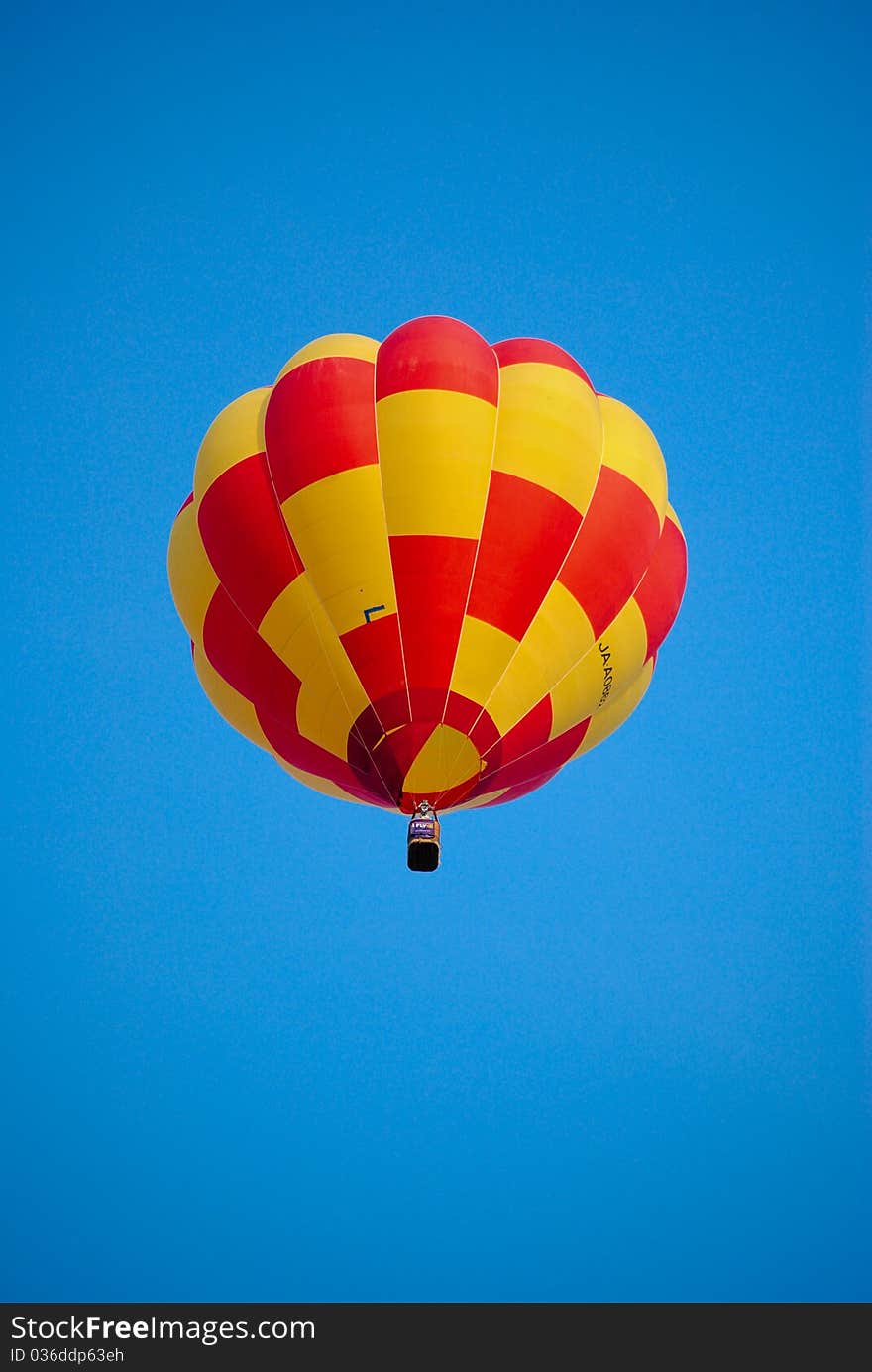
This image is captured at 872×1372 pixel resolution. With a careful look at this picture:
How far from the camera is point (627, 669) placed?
37.0ft

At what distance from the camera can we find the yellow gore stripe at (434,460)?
400 inches

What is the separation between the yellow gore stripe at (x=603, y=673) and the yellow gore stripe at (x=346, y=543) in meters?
1.56

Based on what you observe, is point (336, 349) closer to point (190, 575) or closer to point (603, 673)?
point (190, 575)

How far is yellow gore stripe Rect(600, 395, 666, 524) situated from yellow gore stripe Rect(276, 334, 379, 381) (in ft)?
6.20

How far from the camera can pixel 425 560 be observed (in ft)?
33.0

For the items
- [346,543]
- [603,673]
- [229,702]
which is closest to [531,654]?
[603,673]

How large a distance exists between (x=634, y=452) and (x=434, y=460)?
1.76 m

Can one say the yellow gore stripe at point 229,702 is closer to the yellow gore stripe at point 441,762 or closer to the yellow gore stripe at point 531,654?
the yellow gore stripe at point 441,762

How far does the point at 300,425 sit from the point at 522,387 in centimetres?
166

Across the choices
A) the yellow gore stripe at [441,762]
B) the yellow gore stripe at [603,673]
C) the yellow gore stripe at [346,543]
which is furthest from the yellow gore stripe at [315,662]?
the yellow gore stripe at [603,673]

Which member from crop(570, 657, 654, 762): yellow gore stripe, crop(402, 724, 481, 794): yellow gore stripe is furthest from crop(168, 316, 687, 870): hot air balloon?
crop(570, 657, 654, 762): yellow gore stripe

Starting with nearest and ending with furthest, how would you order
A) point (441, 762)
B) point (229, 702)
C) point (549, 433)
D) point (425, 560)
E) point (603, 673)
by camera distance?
point (441, 762) → point (425, 560) → point (549, 433) → point (603, 673) → point (229, 702)

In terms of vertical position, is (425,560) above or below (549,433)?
below

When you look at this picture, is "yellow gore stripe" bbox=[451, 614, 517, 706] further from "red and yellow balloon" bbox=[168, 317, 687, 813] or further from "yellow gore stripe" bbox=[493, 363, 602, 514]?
"yellow gore stripe" bbox=[493, 363, 602, 514]
